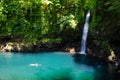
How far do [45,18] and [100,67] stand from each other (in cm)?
1231

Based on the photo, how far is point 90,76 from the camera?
30.5 meters

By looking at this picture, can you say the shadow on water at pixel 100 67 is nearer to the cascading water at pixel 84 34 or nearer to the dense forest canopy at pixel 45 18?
the cascading water at pixel 84 34

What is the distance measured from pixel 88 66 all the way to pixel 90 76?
3.91 metres

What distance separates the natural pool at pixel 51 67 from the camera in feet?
99.5

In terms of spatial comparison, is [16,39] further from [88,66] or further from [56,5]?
[88,66]

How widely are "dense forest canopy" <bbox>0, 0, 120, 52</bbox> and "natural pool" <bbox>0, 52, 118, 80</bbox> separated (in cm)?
383

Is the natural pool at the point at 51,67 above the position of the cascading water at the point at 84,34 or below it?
below

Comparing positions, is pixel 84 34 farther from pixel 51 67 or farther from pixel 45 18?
pixel 51 67

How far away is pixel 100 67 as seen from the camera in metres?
33.9

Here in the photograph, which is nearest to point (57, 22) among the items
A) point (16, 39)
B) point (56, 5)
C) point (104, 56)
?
point (56, 5)

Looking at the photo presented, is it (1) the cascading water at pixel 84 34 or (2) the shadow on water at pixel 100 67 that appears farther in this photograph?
(1) the cascading water at pixel 84 34

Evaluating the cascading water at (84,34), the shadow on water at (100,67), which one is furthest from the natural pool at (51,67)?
the cascading water at (84,34)

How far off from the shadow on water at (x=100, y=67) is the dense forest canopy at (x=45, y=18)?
4107 mm

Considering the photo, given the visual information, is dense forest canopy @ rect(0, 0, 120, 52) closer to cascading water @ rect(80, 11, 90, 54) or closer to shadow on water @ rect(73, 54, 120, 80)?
cascading water @ rect(80, 11, 90, 54)
